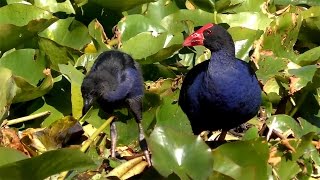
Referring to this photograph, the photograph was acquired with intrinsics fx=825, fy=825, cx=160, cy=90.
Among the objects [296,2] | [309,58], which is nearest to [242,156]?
[309,58]

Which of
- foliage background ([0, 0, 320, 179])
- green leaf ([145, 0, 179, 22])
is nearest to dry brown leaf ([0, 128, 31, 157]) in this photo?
foliage background ([0, 0, 320, 179])

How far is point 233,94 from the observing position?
350cm

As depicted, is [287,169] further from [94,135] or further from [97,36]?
[97,36]

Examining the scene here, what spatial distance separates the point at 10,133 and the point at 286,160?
102 centimetres

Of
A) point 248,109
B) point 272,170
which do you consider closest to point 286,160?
point 272,170

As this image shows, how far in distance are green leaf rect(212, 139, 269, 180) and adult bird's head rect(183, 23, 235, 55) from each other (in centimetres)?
94

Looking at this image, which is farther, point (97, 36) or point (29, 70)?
point (97, 36)

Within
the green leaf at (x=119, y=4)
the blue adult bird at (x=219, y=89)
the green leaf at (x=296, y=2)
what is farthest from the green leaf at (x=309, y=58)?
the green leaf at (x=296, y=2)

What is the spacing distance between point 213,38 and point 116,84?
2.06 ft

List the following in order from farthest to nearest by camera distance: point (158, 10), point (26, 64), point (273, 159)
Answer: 1. point (158, 10)
2. point (26, 64)
3. point (273, 159)

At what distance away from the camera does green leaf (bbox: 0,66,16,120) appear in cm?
272

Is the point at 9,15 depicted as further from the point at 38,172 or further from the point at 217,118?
the point at 38,172

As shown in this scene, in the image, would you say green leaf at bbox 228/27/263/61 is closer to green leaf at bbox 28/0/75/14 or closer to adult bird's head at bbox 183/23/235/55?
adult bird's head at bbox 183/23/235/55

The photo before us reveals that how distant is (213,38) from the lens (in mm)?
3596
